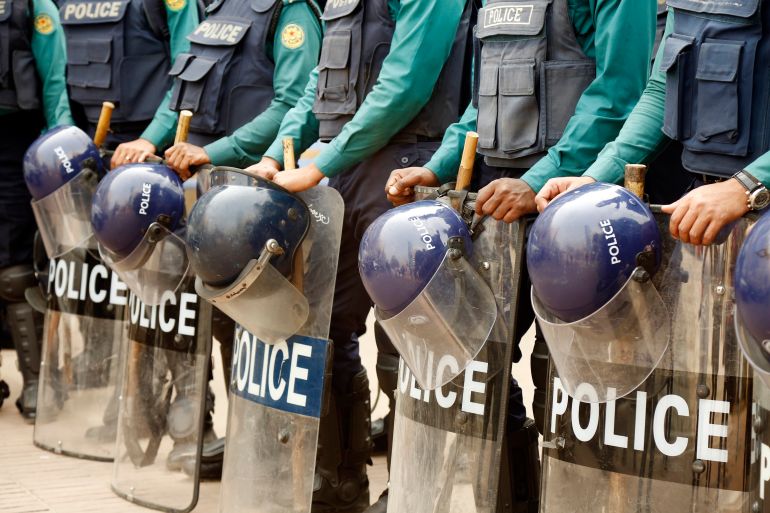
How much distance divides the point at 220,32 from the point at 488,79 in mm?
1609

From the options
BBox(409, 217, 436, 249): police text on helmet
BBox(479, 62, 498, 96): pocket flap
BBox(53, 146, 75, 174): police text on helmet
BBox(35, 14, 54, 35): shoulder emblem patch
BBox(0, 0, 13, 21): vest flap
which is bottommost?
BBox(53, 146, 75, 174): police text on helmet

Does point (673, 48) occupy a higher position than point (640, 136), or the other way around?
point (673, 48)

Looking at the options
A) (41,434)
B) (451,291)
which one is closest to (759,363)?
(451,291)

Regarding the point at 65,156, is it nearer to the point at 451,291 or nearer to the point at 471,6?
the point at 471,6

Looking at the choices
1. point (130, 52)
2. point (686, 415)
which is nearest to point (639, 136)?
point (686, 415)

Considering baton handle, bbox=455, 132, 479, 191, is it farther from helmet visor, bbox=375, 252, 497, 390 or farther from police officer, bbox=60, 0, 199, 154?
police officer, bbox=60, 0, 199, 154

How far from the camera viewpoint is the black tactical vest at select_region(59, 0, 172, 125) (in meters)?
5.74

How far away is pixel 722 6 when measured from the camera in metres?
3.14

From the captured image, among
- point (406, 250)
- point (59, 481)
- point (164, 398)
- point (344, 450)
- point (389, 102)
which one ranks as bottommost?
point (59, 481)

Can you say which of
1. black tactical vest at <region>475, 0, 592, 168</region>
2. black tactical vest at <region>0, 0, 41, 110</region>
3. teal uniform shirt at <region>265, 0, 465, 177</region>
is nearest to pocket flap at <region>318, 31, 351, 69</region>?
teal uniform shirt at <region>265, 0, 465, 177</region>

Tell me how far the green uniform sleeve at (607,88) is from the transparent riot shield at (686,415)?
0.67m

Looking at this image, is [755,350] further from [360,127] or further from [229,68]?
[229,68]

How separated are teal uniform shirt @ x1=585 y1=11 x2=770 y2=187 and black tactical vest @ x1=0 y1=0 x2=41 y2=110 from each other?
11.9ft

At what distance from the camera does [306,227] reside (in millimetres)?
4082
